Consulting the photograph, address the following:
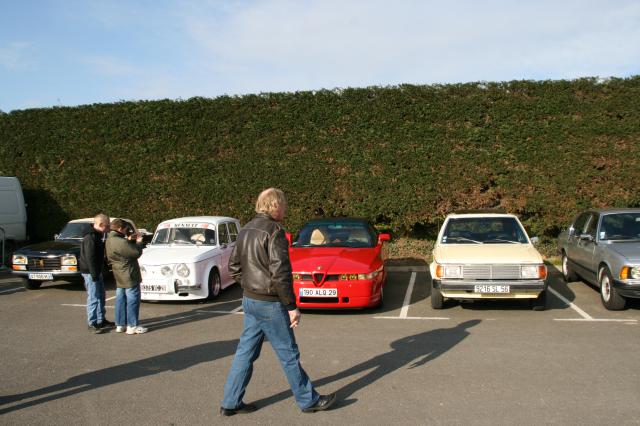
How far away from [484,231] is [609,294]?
221cm

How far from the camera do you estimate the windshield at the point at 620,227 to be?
30.9 ft

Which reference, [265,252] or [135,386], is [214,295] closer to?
[135,386]

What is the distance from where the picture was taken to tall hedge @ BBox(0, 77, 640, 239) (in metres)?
14.0

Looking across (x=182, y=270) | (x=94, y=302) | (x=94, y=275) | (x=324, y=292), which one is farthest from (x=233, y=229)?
(x=94, y=302)

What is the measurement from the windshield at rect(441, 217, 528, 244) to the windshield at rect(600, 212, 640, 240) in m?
1.46

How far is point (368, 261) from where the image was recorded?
8.83m

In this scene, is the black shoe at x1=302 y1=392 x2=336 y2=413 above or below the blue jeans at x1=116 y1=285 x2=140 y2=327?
below

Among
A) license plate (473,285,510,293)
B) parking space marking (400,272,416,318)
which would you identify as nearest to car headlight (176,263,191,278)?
parking space marking (400,272,416,318)

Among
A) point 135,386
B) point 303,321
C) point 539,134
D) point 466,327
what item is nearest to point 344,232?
point 303,321

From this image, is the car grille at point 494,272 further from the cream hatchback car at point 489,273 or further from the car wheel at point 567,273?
the car wheel at point 567,273

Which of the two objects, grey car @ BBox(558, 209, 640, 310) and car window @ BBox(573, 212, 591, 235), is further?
car window @ BBox(573, 212, 591, 235)

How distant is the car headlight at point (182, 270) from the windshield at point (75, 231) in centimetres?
437

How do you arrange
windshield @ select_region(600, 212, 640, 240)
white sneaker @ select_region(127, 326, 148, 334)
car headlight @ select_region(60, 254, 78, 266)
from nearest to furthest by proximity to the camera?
white sneaker @ select_region(127, 326, 148, 334), windshield @ select_region(600, 212, 640, 240), car headlight @ select_region(60, 254, 78, 266)

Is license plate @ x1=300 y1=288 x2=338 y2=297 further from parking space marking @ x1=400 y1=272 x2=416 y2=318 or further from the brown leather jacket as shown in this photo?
the brown leather jacket
